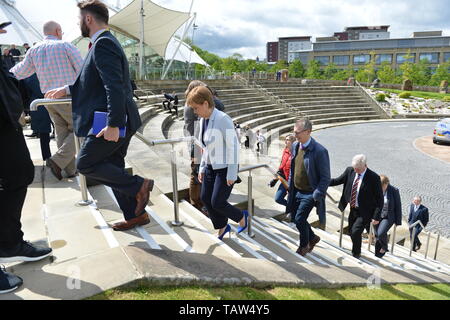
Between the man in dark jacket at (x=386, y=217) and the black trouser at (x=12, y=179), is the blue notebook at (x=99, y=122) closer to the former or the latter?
the black trouser at (x=12, y=179)

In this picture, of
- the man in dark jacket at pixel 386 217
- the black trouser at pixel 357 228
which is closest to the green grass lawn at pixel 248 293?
the black trouser at pixel 357 228

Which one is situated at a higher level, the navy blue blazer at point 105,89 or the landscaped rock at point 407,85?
the landscaped rock at point 407,85

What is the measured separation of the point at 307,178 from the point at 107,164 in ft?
8.65

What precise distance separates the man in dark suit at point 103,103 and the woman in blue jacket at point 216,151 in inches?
27.8

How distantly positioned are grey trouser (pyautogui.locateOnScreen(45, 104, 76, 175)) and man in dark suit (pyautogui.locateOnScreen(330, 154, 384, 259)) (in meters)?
3.73

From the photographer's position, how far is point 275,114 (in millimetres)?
24984

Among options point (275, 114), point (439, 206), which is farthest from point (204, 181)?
point (275, 114)

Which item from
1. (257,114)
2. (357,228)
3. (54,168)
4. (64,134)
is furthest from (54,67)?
(257,114)

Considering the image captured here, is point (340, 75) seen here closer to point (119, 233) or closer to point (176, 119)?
point (176, 119)

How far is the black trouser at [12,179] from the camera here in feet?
6.57

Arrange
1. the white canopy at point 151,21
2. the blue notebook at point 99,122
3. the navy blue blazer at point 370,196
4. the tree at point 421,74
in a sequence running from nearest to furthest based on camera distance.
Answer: the blue notebook at point 99,122 → the navy blue blazer at point 370,196 → the white canopy at point 151,21 → the tree at point 421,74

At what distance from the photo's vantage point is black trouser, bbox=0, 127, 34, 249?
6.57ft

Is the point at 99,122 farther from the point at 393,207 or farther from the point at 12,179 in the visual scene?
the point at 393,207
